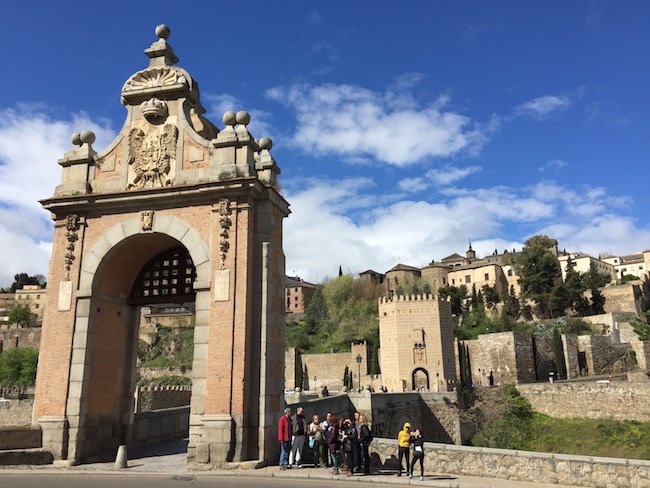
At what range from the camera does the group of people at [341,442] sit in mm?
10625

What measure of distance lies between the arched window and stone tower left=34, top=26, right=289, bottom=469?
4 centimetres

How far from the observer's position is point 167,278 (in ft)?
48.7

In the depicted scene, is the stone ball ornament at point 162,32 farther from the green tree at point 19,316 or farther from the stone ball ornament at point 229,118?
the green tree at point 19,316

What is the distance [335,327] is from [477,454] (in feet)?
214

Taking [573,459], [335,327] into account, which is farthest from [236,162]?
[335,327]

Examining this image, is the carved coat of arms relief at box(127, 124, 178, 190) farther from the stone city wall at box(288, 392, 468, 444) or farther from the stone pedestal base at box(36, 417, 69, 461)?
the stone city wall at box(288, 392, 468, 444)

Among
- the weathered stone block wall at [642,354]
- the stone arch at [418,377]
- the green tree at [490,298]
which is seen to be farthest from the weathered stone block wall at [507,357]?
the green tree at [490,298]

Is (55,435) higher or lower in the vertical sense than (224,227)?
lower

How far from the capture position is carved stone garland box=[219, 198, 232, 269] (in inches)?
483

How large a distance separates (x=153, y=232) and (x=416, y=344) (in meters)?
39.2

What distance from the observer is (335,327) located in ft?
247

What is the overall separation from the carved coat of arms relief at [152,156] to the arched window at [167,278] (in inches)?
85.1

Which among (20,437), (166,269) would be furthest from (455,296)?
(20,437)

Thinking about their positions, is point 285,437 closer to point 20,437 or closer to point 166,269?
point 20,437
